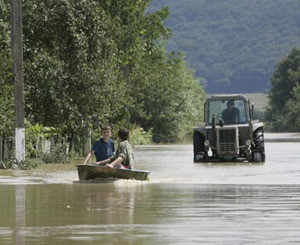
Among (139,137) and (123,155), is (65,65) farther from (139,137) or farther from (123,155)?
(139,137)

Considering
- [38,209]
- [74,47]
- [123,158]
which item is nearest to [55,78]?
[74,47]

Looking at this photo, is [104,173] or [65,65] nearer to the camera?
[104,173]

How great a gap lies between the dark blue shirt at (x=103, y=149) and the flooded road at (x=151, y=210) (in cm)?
97

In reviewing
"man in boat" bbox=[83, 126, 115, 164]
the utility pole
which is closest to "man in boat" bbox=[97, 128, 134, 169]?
"man in boat" bbox=[83, 126, 115, 164]

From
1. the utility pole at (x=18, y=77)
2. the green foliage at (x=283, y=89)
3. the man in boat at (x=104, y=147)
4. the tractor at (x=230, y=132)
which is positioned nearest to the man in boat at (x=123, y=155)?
the man in boat at (x=104, y=147)

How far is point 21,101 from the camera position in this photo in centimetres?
3152

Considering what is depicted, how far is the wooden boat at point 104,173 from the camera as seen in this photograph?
24.9 m

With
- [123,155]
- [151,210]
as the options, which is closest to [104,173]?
[123,155]

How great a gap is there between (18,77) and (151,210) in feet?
48.8

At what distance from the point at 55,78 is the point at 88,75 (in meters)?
1.34

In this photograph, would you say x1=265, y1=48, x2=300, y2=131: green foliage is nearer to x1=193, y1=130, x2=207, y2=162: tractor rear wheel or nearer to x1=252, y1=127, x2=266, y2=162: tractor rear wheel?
x1=193, y1=130, x2=207, y2=162: tractor rear wheel

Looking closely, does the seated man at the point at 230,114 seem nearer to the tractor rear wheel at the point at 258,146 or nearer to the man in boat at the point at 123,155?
the tractor rear wheel at the point at 258,146

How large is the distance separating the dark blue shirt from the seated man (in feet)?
46.9

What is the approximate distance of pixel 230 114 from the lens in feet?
133
